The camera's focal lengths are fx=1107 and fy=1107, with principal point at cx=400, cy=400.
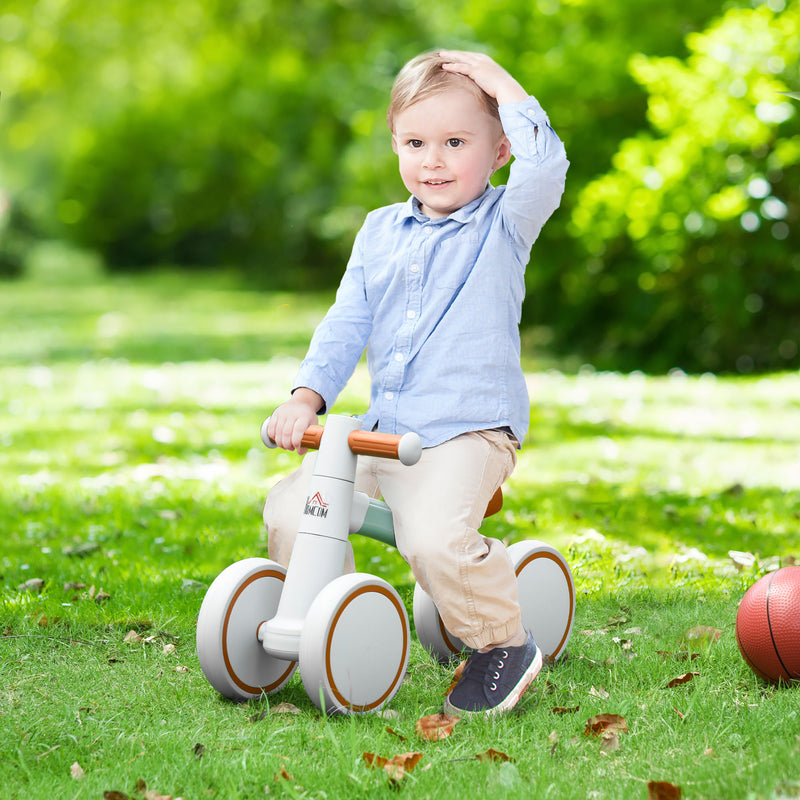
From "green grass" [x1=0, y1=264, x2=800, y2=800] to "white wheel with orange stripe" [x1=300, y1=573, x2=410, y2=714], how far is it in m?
0.08

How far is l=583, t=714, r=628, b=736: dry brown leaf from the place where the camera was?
2.74m

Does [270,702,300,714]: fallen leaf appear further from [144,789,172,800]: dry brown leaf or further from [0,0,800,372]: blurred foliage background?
[0,0,800,372]: blurred foliage background

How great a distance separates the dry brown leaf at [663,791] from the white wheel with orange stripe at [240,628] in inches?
43.1

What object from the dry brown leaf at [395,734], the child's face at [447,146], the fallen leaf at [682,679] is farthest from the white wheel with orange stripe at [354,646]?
the child's face at [447,146]

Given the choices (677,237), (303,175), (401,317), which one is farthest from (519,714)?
(303,175)

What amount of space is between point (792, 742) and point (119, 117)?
2856 cm

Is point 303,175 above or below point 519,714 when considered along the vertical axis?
above

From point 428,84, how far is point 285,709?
1711 millimetres

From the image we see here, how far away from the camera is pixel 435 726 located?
2.80 meters

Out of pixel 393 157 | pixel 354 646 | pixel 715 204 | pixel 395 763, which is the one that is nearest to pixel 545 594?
pixel 354 646

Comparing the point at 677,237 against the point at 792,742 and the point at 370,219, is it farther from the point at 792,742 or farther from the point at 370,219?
the point at 792,742

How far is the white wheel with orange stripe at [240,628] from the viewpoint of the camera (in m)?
2.90

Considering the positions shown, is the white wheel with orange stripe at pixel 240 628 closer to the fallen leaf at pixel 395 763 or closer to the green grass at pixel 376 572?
the green grass at pixel 376 572

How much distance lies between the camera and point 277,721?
2.84m
